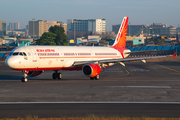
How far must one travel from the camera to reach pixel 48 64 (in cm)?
3647

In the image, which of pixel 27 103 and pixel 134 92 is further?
pixel 134 92

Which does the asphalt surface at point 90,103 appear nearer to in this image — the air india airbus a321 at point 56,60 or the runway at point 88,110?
the runway at point 88,110

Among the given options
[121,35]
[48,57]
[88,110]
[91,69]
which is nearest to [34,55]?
[48,57]

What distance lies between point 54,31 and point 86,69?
161199mm

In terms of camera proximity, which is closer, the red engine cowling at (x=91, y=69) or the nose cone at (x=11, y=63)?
the nose cone at (x=11, y=63)

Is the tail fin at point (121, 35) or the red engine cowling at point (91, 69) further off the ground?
the tail fin at point (121, 35)

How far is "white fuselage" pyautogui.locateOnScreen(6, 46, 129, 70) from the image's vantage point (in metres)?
33.7

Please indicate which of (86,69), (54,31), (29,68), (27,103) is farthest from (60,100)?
(54,31)

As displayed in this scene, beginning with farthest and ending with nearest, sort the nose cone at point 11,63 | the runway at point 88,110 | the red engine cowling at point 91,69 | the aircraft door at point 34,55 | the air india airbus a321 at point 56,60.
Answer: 1. the red engine cowling at point 91,69
2. the aircraft door at point 34,55
3. the air india airbus a321 at point 56,60
4. the nose cone at point 11,63
5. the runway at point 88,110

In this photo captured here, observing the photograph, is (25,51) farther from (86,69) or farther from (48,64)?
(86,69)

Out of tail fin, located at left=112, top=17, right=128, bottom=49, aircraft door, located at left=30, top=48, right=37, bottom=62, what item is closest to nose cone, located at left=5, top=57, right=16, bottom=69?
aircraft door, located at left=30, top=48, right=37, bottom=62

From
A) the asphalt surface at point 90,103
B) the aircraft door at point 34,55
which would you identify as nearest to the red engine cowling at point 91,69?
the aircraft door at point 34,55

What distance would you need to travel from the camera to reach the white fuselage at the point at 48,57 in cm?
3369

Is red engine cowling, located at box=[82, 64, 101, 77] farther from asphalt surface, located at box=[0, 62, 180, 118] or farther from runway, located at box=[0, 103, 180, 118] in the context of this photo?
runway, located at box=[0, 103, 180, 118]
